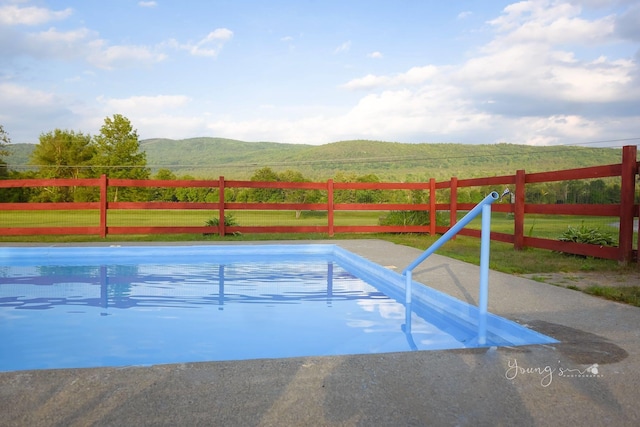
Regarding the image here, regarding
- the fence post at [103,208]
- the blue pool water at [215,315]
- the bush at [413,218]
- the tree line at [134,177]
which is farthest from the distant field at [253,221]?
the blue pool water at [215,315]

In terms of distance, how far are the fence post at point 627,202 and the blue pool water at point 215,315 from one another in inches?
120

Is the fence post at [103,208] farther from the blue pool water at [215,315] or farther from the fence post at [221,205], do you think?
the blue pool water at [215,315]

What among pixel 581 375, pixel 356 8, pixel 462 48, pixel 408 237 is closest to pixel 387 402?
pixel 581 375

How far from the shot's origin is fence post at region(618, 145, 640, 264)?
19.4ft

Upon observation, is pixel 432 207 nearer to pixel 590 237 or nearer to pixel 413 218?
pixel 413 218

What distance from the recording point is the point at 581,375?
217 cm

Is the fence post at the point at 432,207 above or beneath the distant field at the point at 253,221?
above

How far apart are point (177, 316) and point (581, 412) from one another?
336cm

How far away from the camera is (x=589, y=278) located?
17.0 feet

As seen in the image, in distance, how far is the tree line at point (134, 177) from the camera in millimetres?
20000

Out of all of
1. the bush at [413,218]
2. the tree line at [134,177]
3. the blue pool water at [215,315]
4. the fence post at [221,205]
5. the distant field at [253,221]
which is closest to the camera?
the blue pool water at [215,315]

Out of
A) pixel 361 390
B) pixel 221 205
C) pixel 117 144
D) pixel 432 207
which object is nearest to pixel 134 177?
pixel 117 144

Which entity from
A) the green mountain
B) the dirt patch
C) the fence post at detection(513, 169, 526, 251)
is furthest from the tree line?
the dirt patch

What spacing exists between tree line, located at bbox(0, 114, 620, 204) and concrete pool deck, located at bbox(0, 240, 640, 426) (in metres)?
10.1
